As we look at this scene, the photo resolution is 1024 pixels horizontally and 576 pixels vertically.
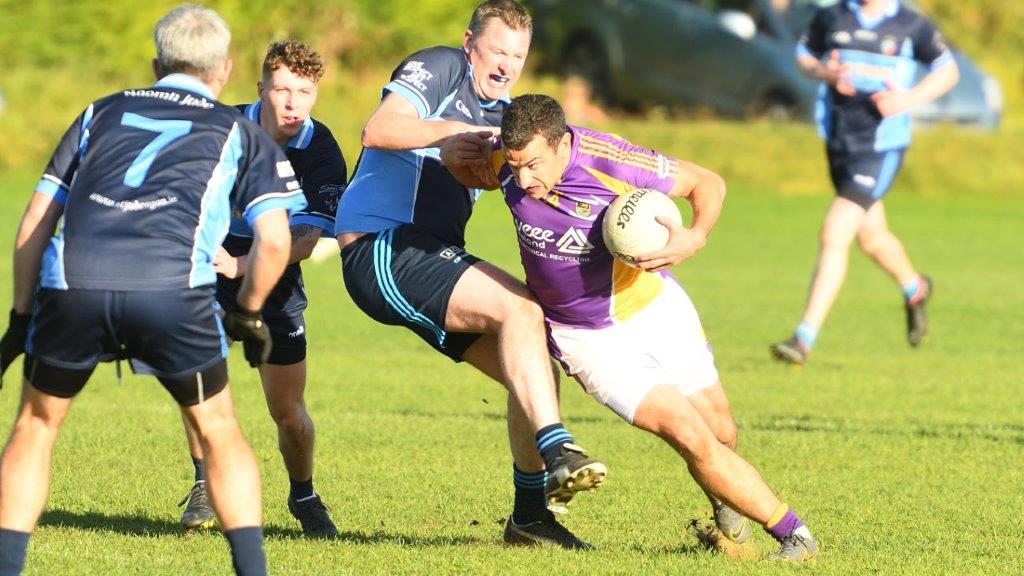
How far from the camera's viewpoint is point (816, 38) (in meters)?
12.5

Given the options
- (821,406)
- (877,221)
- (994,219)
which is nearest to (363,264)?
(821,406)

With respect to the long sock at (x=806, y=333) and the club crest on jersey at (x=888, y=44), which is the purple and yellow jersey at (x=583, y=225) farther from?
the club crest on jersey at (x=888, y=44)

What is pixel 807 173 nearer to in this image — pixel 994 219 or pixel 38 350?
pixel 994 219

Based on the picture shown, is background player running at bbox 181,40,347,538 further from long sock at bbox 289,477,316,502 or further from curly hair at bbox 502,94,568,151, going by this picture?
curly hair at bbox 502,94,568,151

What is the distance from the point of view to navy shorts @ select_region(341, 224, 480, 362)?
20.3ft

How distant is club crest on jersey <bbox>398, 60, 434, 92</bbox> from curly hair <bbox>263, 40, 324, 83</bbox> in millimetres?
388

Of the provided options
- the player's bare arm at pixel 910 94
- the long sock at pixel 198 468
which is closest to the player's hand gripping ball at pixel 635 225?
the long sock at pixel 198 468

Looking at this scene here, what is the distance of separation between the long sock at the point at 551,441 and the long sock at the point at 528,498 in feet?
2.63

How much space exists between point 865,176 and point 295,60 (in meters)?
6.30

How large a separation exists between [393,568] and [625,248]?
1.45 meters

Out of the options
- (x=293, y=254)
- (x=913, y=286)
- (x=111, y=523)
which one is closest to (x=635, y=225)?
(x=293, y=254)

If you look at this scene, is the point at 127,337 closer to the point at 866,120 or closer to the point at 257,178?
the point at 257,178

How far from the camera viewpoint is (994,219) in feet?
76.9

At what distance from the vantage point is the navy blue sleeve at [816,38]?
12367 millimetres
